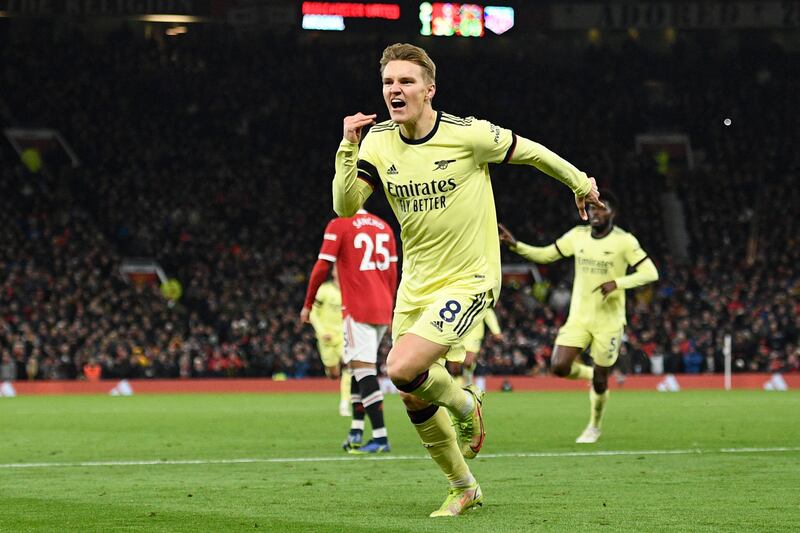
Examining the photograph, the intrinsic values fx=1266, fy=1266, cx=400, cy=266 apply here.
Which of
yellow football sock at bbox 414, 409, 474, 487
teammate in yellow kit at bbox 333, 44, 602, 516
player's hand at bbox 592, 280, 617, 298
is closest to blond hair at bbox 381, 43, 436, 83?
teammate in yellow kit at bbox 333, 44, 602, 516

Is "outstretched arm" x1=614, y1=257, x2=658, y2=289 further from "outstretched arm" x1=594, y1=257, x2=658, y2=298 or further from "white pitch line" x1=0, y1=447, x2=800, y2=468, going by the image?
"white pitch line" x1=0, y1=447, x2=800, y2=468

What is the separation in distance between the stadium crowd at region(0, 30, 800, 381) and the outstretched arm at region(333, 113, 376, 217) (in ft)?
79.5

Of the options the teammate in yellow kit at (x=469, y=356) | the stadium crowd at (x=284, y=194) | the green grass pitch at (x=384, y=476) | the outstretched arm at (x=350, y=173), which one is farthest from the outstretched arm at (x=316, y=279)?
the stadium crowd at (x=284, y=194)

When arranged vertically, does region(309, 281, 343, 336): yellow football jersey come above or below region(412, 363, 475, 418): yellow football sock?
below

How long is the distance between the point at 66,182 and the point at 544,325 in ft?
54.4

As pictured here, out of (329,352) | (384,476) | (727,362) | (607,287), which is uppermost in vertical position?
(607,287)

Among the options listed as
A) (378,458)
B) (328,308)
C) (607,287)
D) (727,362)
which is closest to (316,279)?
(378,458)

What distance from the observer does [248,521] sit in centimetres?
743

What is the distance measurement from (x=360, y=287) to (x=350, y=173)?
608 centimetres

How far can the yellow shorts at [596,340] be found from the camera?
14242mm

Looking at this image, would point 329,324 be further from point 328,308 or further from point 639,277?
point 639,277

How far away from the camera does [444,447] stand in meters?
7.92

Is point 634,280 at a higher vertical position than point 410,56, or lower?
lower

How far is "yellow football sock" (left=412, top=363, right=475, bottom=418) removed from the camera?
7.68 m
